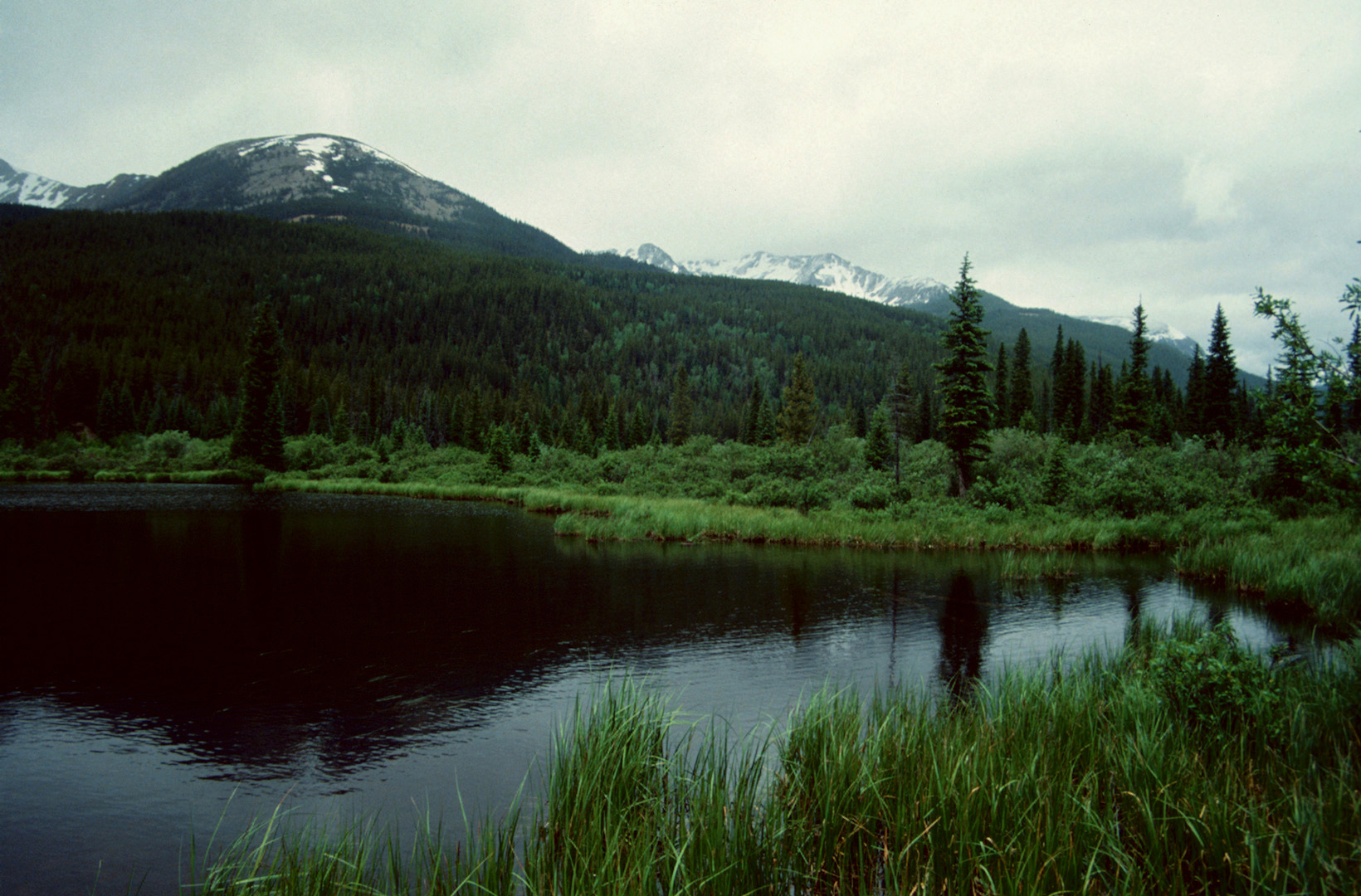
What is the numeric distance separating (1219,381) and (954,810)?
274 feet

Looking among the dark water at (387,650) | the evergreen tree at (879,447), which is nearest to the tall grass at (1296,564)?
the dark water at (387,650)

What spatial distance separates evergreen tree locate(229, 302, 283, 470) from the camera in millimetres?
74125

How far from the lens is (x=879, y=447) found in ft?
186

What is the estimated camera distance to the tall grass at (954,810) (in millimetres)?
5043

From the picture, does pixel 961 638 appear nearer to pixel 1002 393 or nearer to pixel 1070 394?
pixel 1002 393

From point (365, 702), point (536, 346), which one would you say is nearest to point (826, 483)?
point (365, 702)

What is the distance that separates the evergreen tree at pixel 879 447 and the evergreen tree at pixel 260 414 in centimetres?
6013

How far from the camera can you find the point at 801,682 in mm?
13414

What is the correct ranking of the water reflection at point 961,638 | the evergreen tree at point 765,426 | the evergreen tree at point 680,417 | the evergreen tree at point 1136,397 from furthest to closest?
the evergreen tree at point 680,417
the evergreen tree at point 765,426
the evergreen tree at point 1136,397
the water reflection at point 961,638

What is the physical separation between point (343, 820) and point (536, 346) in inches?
7210

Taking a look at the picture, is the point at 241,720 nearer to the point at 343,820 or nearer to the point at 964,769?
the point at 343,820

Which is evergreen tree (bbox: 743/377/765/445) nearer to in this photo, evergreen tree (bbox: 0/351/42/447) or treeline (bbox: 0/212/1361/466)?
treeline (bbox: 0/212/1361/466)

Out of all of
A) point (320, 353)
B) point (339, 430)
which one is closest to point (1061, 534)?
point (339, 430)

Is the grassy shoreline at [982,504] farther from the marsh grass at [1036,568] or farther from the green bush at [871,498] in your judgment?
the marsh grass at [1036,568]
